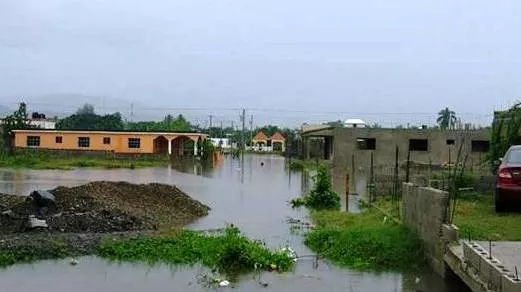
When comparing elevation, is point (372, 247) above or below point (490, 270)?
below

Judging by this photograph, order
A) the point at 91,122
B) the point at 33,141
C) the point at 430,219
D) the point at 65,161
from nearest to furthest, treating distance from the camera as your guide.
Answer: the point at 430,219
the point at 65,161
the point at 33,141
the point at 91,122

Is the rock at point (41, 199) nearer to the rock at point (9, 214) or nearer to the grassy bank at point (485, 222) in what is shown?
the rock at point (9, 214)

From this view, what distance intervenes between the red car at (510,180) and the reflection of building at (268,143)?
107 m

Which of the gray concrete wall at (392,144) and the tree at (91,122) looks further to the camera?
the tree at (91,122)

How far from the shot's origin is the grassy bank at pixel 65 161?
173 feet

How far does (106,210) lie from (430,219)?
9574 millimetres

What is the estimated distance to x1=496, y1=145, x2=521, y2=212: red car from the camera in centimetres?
1277

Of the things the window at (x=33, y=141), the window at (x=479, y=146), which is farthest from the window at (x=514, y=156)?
the window at (x=33, y=141)

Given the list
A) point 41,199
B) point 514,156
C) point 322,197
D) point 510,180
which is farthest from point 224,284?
point 322,197

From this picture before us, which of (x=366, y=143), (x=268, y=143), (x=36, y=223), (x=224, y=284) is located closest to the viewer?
(x=224, y=284)

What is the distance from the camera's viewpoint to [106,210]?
58.1ft

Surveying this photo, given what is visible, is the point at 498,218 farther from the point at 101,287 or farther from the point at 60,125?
the point at 60,125

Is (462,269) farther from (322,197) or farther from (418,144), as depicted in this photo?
(418,144)

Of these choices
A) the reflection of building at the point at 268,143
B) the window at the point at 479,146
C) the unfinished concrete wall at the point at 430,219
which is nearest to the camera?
the unfinished concrete wall at the point at 430,219
